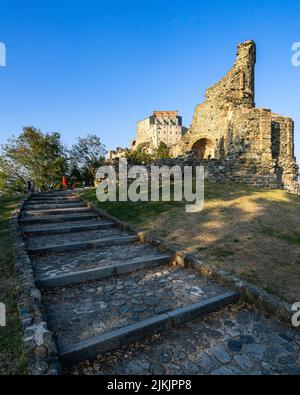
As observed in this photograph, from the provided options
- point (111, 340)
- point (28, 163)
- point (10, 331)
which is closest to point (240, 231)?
point (111, 340)

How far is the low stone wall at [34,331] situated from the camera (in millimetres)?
2072

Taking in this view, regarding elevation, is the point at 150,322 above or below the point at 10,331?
below

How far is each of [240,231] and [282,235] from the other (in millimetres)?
967

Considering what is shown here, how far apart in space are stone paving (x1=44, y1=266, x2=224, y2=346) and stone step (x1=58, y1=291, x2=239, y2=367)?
0.15m

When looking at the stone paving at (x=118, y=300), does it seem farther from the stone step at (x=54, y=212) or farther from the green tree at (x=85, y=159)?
the green tree at (x=85, y=159)

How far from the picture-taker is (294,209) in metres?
8.16

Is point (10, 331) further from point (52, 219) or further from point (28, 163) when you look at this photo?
point (28, 163)

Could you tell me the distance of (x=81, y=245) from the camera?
5.68 m

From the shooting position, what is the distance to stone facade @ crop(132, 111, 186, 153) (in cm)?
8762

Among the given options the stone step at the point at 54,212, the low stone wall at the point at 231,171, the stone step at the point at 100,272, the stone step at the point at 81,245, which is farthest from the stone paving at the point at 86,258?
the low stone wall at the point at 231,171

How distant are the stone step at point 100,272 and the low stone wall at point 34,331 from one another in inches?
12.8

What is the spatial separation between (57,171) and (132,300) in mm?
32147

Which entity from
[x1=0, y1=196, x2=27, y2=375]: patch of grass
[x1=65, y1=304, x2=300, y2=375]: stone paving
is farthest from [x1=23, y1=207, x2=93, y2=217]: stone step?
[x1=65, y1=304, x2=300, y2=375]: stone paving
